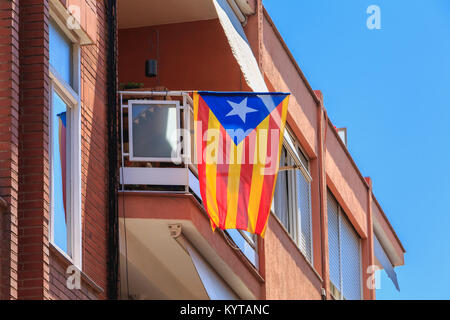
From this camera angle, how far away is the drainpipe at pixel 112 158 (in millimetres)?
13648

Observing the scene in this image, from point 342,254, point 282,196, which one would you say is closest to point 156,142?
point 282,196

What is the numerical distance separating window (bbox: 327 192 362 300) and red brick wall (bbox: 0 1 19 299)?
45.0ft

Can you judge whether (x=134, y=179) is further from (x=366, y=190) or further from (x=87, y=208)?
(x=366, y=190)

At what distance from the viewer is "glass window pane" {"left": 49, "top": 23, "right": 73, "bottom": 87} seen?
41.3 feet

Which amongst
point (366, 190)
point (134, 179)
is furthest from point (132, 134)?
point (366, 190)

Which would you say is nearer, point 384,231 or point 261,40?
point 261,40

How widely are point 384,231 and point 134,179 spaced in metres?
16.0

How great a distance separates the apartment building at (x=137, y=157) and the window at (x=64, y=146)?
0.02 meters

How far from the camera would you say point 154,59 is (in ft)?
60.1

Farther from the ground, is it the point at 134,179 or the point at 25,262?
the point at 134,179

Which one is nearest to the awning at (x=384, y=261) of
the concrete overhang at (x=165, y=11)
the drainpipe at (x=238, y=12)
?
the drainpipe at (x=238, y=12)
